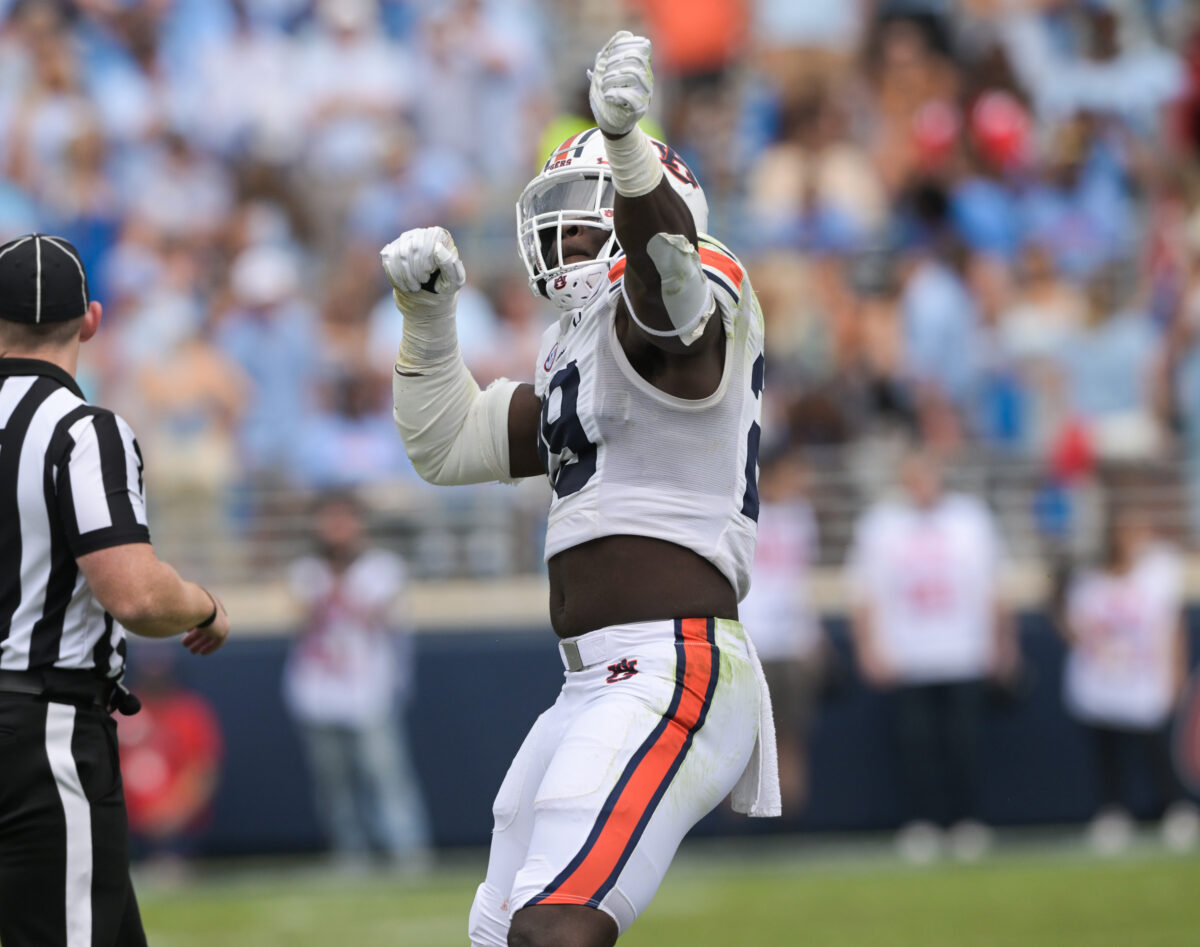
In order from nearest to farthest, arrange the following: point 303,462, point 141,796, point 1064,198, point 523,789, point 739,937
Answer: point 523,789, point 739,937, point 141,796, point 303,462, point 1064,198

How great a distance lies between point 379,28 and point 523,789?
967 centimetres

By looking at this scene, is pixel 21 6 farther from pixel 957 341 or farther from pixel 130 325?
pixel 957 341

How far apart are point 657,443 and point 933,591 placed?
6.03 meters

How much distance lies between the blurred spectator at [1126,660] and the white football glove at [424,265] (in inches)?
241

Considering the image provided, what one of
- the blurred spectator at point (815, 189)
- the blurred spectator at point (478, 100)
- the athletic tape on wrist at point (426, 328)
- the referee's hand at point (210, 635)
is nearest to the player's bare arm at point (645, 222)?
the athletic tape on wrist at point (426, 328)

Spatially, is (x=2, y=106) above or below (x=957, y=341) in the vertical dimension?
above

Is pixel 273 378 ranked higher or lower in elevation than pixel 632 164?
lower

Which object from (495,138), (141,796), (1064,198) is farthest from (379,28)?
(141,796)

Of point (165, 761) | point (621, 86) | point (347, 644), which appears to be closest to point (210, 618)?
point (621, 86)

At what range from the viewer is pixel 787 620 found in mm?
9836

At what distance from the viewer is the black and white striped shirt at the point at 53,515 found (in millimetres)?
4145

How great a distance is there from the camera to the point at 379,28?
13.1 m

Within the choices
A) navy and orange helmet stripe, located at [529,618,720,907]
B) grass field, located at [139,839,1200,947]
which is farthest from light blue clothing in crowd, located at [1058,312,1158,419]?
navy and orange helmet stripe, located at [529,618,720,907]

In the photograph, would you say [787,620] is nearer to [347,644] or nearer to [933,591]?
[933,591]
